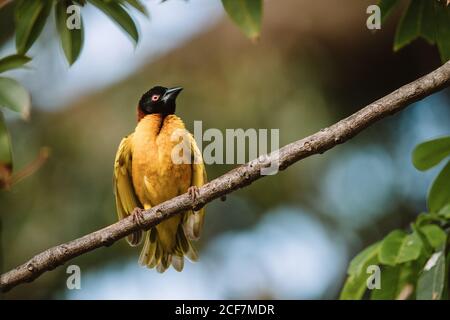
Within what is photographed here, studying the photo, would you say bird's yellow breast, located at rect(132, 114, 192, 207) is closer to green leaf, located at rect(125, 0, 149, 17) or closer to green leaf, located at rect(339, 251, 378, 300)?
green leaf, located at rect(339, 251, 378, 300)

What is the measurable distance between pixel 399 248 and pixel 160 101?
172cm

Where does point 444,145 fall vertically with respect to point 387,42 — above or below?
below

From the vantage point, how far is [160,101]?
3.89m

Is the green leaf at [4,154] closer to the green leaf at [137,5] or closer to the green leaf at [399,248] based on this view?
the green leaf at [137,5]

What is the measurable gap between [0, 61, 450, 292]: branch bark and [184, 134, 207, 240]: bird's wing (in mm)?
864

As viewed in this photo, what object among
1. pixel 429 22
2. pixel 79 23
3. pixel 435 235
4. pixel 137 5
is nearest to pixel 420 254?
pixel 435 235

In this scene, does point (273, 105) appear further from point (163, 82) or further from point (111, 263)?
point (111, 263)

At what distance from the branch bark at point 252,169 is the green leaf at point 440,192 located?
52 cm

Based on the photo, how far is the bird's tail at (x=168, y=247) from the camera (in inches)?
151

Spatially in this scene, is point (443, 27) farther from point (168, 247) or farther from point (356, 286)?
point (168, 247)

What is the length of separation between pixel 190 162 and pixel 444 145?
55.5 inches

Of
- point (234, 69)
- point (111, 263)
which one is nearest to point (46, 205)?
point (111, 263)

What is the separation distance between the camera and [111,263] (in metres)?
4.84
